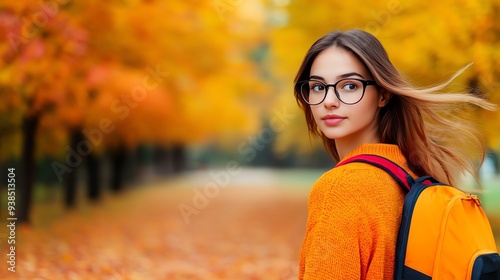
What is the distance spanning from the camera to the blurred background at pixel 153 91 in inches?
313

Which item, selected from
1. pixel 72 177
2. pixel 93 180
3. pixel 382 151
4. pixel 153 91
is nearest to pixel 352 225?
pixel 382 151

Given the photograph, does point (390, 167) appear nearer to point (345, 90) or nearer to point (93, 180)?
point (345, 90)

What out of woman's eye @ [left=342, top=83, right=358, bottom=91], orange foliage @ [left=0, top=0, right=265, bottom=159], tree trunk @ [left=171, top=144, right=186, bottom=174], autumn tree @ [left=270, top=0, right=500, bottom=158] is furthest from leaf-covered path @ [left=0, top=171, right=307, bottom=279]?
tree trunk @ [left=171, top=144, right=186, bottom=174]

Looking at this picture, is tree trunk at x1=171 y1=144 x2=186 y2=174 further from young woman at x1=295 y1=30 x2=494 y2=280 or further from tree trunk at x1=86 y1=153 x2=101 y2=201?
young woman at x1=295 y1=30 x2=494 y2=280

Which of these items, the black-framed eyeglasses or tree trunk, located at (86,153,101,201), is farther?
tree trunk, located at (86,153,101,201)

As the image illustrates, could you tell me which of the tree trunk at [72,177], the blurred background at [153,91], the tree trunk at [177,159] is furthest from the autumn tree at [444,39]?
the tree trunk at [177,159]

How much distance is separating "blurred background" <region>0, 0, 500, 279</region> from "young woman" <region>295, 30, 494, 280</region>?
105 cm

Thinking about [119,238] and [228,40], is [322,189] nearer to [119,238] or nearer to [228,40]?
[119,238]

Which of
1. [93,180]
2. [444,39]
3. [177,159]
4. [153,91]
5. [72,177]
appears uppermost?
[444,39]

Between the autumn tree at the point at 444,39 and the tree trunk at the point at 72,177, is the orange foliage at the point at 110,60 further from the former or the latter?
the autumn tree at the point at 444,39

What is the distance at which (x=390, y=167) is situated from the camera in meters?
1.75

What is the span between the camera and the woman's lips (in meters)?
1.86

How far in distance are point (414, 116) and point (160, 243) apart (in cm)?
961

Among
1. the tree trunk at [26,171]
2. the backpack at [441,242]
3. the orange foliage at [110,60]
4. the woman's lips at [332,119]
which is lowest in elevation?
the tree trunk at [26,171]
